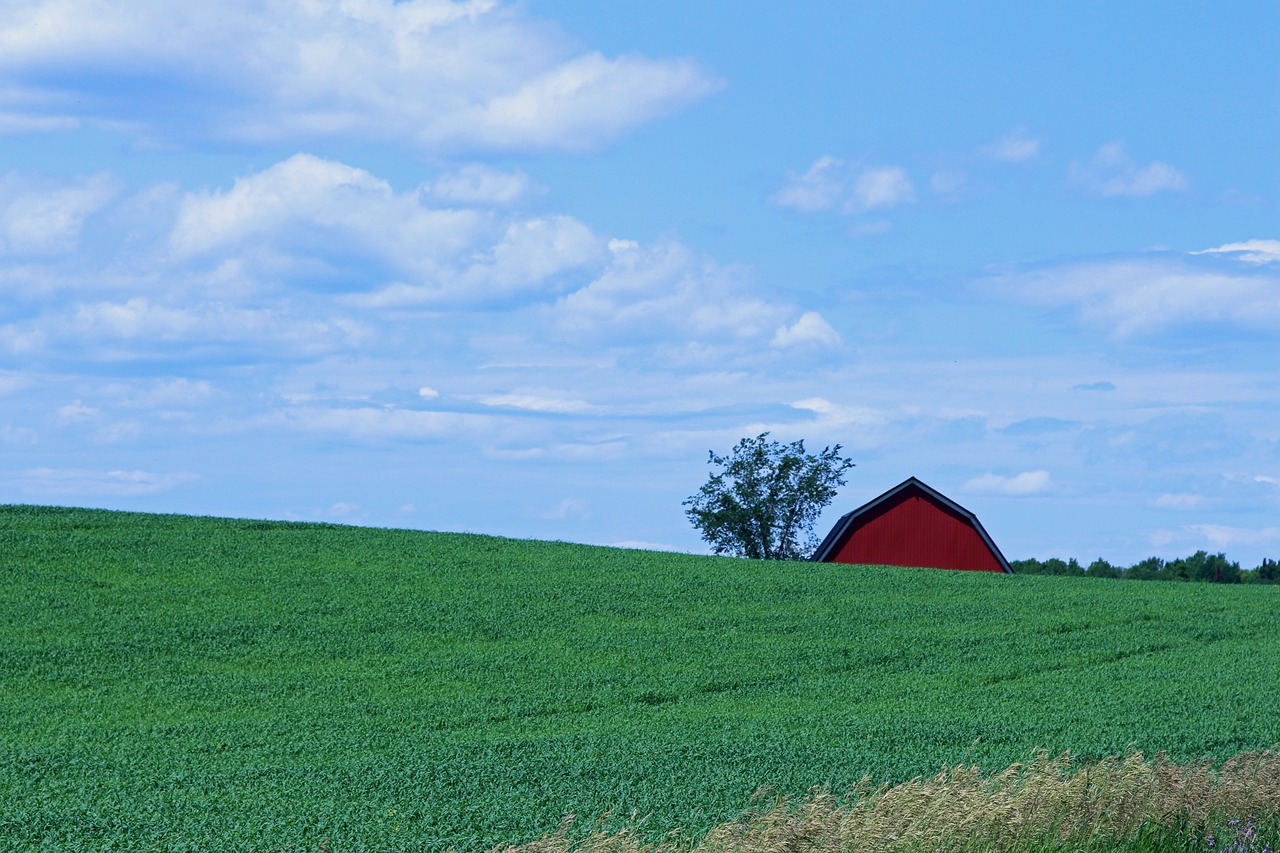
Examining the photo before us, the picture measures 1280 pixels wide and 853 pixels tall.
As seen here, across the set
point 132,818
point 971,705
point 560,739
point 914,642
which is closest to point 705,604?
point 914,642

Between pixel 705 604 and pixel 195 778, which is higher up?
pixel 705 604

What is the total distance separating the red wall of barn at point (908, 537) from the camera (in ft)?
125

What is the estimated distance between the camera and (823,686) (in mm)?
17562

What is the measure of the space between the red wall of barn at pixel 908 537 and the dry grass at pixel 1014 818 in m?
27.9

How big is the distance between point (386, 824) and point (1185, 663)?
1475 centimetres

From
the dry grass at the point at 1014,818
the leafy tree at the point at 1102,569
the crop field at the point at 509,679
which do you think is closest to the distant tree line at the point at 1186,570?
the leafy tree at the point at 1102,569

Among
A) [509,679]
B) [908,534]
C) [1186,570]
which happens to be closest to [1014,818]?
[509,679]

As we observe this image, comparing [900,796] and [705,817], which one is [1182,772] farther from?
[705,817]

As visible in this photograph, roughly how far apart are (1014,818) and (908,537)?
3014 cm

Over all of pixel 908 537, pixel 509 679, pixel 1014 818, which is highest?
pixel 908 537

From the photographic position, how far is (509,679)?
Answer: 56.9 ft

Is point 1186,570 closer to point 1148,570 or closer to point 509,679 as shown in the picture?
point 1148,570

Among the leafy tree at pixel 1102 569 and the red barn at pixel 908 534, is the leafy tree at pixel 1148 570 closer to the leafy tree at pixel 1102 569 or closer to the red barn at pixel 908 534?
the leafy tree at pixel 1102 569

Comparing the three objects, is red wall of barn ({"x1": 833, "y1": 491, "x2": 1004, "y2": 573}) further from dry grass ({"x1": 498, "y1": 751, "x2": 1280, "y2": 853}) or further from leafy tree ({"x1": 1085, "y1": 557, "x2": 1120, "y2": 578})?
dry grass ({"x1": 498, "y1": 751, "x2": 1280, "y2": 853})
